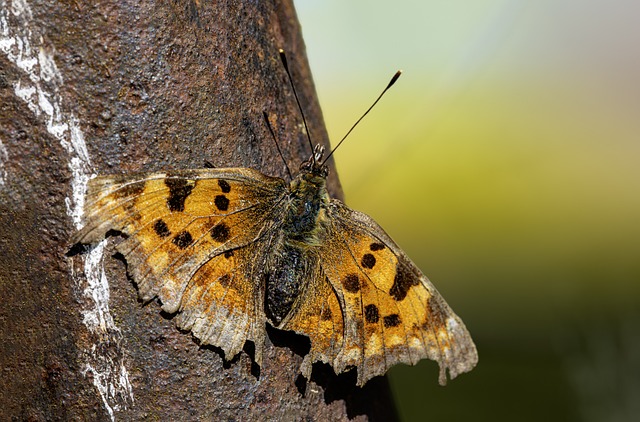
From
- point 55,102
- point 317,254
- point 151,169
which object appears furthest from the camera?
point 317,254

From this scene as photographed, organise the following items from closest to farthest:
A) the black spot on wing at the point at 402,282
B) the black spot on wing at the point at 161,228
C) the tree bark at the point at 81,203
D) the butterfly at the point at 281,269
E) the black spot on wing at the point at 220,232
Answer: the tree bark at the point at 81,203, the butterfly at the point at 281,269, the black spot on wing at the point at 161,228, the black spot on wing at the point at 220,232, the black spot on wing at the point at 402,282

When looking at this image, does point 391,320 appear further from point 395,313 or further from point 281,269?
point 281,269

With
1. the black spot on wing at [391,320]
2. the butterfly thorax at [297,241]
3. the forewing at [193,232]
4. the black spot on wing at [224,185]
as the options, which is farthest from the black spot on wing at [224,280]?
the black spot on wing at [391,320]

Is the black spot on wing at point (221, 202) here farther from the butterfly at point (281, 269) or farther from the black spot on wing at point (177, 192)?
the black spot on wing at point (177, 192)

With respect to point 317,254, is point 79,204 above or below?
above

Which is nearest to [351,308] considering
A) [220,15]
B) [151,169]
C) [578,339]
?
[151,169]

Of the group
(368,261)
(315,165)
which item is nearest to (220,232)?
(315,165)

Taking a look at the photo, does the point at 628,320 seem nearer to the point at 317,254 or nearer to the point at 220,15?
the point at 317,254
